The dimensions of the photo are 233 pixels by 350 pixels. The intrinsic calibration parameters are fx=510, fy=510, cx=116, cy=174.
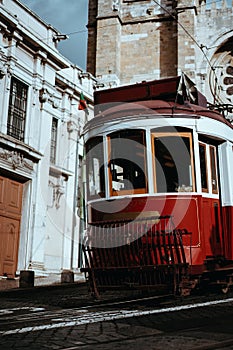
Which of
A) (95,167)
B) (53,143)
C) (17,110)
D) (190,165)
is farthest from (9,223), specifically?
(190,165)

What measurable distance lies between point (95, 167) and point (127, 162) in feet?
1.96

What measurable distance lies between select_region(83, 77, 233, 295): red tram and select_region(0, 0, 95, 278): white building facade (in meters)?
7.32

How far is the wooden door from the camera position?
1482 cm

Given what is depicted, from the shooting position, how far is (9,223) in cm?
1517

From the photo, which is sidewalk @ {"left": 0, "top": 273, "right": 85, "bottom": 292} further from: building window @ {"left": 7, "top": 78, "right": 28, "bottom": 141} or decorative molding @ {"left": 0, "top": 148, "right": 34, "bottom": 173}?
building window @ {"left": 7, "top": 78, "right": 28, "bottom": 141}

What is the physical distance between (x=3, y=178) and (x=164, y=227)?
353 inches

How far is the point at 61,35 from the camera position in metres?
17.9

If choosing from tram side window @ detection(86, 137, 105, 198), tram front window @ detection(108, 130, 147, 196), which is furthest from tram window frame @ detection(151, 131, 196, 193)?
tram side window @ detection(86, 137, 105, 198)

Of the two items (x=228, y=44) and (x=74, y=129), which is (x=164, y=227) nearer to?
(x=74, y=129)

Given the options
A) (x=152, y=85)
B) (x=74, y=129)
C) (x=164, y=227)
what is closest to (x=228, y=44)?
(x=74, y=129)

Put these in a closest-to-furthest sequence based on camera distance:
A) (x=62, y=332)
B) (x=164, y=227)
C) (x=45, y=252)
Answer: (x=62, y=332) < (x=164, y=227) < (x=45, y=252)

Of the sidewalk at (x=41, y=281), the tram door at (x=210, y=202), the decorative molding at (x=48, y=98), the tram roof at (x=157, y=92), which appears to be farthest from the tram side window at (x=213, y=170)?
the decorative molding at (x=48, y=98)

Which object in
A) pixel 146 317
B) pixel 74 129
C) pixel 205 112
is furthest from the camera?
pixel 74 129

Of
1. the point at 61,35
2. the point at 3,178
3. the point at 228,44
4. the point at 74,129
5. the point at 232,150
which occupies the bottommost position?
the point at 232,150
